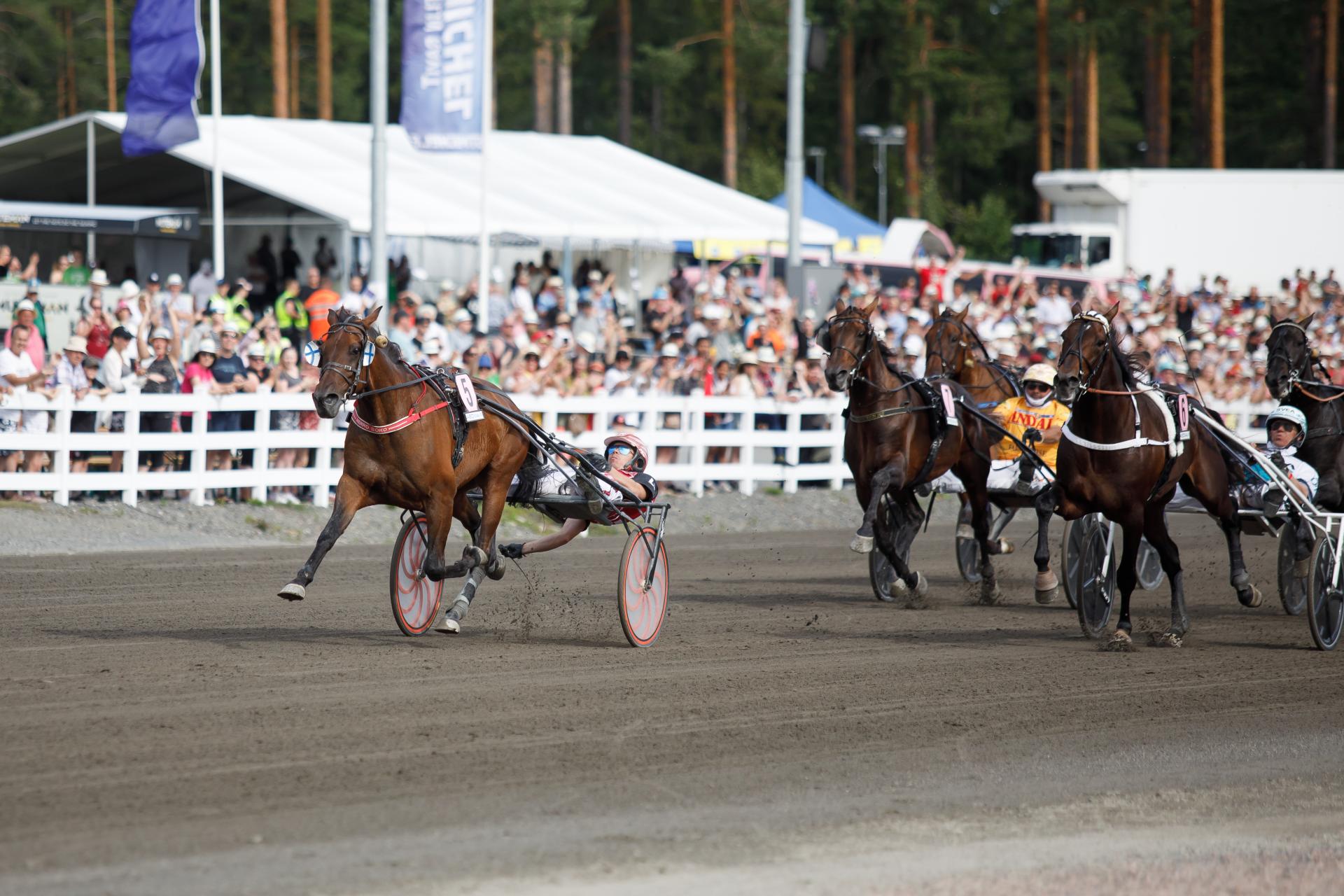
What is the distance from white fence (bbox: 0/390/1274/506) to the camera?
548 inches

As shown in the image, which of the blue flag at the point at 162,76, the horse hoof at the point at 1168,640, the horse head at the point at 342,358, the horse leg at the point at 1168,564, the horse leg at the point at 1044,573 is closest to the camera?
the horse head at the point at 342,358

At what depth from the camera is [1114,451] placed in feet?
30.5

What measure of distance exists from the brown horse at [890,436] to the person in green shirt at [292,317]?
8871 mm

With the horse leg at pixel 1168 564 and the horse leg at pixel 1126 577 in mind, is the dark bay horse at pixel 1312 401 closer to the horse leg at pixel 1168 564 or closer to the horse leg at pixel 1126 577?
the horse leg at pixel 1168 564

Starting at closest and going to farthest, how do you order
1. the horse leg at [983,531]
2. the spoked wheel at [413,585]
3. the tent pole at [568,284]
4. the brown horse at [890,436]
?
the spoked wheel at [413,585] < the brown horse at [890,436] < the horse leg at [983,531] < the tent pole at [568,284]

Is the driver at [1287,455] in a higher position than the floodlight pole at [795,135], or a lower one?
lower

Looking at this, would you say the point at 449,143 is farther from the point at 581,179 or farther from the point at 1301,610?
the point at 1301,610

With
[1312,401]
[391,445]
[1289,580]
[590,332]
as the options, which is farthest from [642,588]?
[590,332]

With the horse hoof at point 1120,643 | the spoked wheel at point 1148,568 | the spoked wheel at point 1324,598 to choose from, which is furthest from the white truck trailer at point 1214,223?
the horse hoof at point 1120,643

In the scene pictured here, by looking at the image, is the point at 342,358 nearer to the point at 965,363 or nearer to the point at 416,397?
the point at 416,397

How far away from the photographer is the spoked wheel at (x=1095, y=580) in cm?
980

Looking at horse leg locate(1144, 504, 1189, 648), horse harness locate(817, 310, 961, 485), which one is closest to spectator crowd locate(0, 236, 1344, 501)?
horse harness locate(817, 310, 961, 485)

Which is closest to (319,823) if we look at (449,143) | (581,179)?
(449,143)

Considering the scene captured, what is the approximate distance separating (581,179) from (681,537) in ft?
40.5
